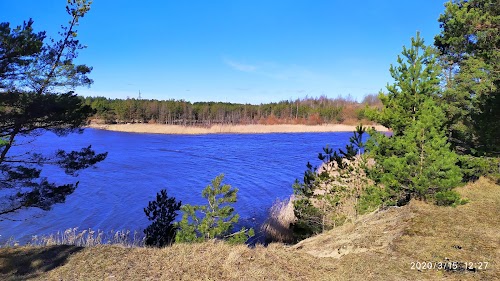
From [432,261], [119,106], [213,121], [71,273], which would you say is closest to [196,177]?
[71,273]

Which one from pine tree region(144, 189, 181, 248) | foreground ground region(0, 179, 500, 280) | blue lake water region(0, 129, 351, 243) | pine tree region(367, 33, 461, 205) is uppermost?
pine tree region(367, 33, 461, 205)

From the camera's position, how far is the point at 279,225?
1383 centimetres

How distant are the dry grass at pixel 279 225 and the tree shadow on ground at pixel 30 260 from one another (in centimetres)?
751

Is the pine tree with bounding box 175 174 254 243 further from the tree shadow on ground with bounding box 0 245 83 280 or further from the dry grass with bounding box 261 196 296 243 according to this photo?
the dry grass with bounding box 261 196 296 243

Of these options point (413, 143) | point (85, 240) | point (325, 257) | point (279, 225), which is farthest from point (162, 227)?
point (413, 143)

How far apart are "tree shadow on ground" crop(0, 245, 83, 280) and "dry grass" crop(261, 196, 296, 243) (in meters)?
7.51

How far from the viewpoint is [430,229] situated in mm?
6867

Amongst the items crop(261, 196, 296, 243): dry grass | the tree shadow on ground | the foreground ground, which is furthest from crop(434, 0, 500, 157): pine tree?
the tree shadow on ground

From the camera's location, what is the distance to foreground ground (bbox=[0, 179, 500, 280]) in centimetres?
514

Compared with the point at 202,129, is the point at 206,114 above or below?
above

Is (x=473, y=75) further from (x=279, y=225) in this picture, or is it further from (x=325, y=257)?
(x=325, y=257)

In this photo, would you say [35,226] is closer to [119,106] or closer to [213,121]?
[119,106]

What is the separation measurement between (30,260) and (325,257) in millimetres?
5671

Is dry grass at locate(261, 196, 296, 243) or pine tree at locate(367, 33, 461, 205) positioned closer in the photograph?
pine tree at locate(367, 33, 461, 205)
